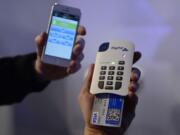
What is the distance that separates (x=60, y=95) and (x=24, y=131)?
149 mm

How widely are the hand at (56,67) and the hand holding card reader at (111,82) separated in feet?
0.34

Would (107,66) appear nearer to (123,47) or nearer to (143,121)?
(123,47)

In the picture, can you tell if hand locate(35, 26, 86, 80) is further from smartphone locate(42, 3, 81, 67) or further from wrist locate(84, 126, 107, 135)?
wrist locate(84, 126, 107, 135)

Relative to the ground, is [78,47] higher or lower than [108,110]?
higher

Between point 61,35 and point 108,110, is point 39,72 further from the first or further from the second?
point 108,110

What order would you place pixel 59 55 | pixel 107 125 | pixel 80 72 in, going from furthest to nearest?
pixel 80 72
pixel 59 55
pixel 107 125

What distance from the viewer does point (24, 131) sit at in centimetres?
96

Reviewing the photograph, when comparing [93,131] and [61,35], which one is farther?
[61,35]

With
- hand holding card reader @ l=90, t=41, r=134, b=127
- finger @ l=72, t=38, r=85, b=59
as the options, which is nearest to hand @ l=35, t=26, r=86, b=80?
finger @ l=72, t=38, r=85, b=59

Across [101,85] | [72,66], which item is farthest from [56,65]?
[101,85]

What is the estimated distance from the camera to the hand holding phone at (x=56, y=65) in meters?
0.74

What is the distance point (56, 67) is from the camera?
2.61 ft

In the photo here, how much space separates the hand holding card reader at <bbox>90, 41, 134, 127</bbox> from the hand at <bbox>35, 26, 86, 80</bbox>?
103mm

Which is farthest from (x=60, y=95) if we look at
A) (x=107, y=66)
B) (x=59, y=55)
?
(x=107, y=66)
